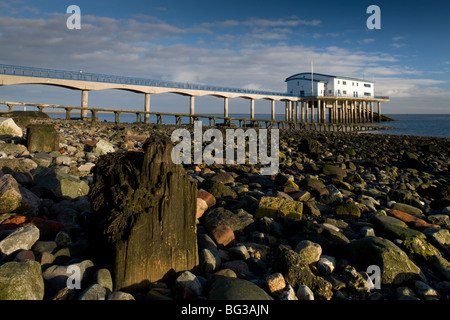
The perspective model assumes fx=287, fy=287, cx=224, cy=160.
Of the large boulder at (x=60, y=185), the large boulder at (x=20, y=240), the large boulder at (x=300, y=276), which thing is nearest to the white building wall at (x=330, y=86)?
the large boulder at (x=60, y=185)

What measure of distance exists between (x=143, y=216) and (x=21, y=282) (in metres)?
0.98

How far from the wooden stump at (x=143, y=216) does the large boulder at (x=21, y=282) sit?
1.75ft

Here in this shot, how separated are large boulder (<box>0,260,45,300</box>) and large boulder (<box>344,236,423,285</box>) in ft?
10.1

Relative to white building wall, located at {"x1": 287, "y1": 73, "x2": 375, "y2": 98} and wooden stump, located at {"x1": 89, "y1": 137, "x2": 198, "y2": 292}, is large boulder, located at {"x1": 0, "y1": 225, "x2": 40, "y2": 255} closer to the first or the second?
wooden stump, located at {"x1": 89, "y1": 137, "x2": 198, "y2": 292}

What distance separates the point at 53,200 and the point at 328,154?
11.6 m

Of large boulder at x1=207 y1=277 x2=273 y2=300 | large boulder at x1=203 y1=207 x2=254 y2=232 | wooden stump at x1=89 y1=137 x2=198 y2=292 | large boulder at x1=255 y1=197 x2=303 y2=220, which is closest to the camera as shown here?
large boulder at x1=207 y1=277 x2=273 y2=300

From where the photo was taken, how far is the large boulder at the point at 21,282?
2.07 m

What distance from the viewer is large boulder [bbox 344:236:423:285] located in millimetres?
2977

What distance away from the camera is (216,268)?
9.51 feet

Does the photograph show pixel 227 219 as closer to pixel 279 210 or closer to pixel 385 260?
pixel 279 210

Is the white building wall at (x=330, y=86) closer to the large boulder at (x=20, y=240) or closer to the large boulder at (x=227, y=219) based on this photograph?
the large boulder at (x=227, y=219)

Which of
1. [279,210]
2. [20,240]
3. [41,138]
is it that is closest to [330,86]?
[41,138]

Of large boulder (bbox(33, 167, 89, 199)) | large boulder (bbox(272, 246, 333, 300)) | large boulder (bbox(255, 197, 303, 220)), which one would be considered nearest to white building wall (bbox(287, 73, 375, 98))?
large boulder (bbox(255, 197, 303, 220))
